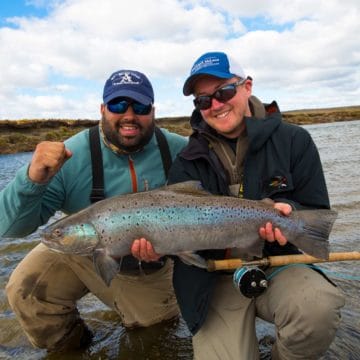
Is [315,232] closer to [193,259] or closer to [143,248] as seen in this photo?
[193,259]

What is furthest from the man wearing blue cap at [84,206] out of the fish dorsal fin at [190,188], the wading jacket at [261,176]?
the fish dorsal fin at [190,188]

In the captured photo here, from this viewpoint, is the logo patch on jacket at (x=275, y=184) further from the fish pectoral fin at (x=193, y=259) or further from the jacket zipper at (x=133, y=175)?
the jacket zipper at (x=133, y=175)

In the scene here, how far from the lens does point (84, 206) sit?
382 cm

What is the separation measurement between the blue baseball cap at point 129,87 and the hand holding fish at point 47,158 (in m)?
0.84

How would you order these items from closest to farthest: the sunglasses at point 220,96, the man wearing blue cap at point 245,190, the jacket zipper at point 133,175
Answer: the man wearing blue cap at point 245,190
the sunglasses at point 220,96
the jacket zipper at point 133,175

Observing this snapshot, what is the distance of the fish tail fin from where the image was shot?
3014 mm

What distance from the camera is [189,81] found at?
363 centimetres

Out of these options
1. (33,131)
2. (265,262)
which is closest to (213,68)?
(265,262)

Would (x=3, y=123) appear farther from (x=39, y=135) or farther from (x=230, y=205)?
(x=230, y=205)

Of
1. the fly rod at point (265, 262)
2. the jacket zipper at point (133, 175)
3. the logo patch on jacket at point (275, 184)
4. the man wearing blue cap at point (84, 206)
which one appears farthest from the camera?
the jacket zipper at point (133, 175)

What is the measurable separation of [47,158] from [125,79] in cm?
116

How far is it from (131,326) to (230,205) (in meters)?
1.71

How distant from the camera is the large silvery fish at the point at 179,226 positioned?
3035mm

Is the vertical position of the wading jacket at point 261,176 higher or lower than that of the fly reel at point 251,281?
higher
